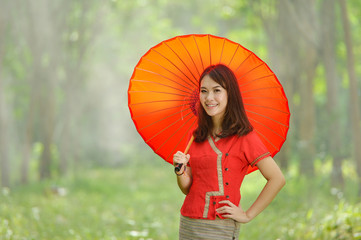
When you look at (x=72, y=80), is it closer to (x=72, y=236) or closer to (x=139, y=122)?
(x=72, y=236)

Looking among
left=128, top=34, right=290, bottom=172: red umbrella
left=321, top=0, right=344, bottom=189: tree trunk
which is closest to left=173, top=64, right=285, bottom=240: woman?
left=128, top=34, right=290, bottom=172: red umbrella

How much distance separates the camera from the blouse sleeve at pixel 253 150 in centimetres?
285

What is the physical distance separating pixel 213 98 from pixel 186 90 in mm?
449

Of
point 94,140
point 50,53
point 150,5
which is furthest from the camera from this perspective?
point 94,140

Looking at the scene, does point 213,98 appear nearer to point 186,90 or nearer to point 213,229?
point 186,90

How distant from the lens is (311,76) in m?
15.4

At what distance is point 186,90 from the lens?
3389 millimetres

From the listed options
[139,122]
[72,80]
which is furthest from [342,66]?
[139,122]

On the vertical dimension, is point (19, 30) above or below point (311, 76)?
above

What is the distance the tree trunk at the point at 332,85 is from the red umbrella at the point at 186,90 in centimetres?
780

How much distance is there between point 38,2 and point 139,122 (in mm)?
13807

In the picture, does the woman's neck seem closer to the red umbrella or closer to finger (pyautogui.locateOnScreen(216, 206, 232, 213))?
the red umbrella

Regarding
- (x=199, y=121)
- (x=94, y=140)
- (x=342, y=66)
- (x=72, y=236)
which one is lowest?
(x=199, y=121)

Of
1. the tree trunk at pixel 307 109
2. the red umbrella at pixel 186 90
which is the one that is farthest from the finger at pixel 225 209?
the tree trunk at pixel 307 109
